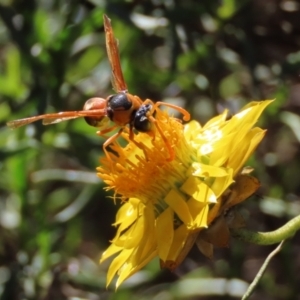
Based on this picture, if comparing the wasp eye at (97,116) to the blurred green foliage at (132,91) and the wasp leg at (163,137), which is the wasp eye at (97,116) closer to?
the wasp leg at (163,137)

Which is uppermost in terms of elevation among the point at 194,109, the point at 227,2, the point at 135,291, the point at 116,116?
the point at 116,116

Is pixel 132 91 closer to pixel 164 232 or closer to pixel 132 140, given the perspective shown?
pixel 132 140

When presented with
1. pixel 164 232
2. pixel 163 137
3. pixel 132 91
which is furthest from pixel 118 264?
pixel 132 91

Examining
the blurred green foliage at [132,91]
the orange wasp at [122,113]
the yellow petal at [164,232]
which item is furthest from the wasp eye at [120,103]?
the blurred green foliage at [132,91]

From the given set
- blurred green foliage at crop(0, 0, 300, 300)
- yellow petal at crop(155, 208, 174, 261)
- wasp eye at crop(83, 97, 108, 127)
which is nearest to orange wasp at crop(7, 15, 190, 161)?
wasp eye at crop(83, 97, 108, 127)

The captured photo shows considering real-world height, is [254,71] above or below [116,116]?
below

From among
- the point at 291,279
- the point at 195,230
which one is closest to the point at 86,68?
the point at 291,279

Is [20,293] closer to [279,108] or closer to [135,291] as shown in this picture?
[135,291]
